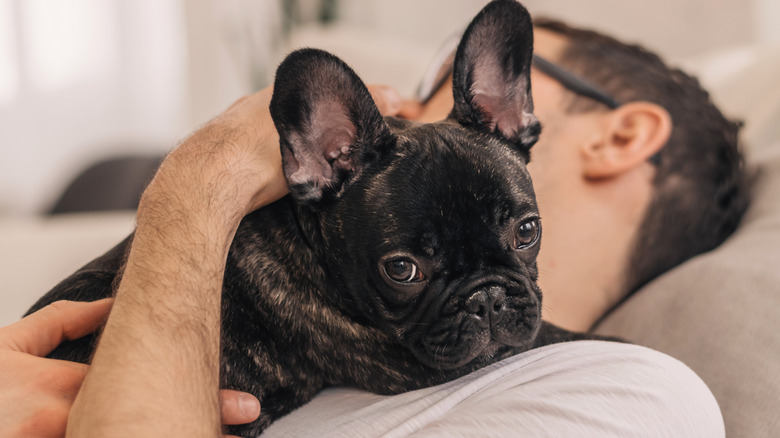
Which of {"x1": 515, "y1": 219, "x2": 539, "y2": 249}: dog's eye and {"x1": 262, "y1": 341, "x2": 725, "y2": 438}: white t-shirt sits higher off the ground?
{"x1": 515, "y1": 219, "x2": 539, "y2": 249}: dog's eye

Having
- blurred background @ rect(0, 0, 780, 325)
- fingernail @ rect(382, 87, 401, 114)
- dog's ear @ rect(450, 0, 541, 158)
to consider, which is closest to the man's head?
fingernail @ rect(382, 87, 401, 114)

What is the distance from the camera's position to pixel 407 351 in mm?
1043

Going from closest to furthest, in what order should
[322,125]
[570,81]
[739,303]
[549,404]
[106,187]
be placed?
[549,404] < [322,125] < [739,303] < [570,81] < [106,187]

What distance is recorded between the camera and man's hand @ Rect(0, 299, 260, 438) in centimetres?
84

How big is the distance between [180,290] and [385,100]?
0.57 metres

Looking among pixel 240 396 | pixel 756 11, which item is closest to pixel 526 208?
pixel 240 396

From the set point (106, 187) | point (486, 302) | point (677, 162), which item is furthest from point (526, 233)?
point (106, 187)

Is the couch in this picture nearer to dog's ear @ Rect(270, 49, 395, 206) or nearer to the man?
the man

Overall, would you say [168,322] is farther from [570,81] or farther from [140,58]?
[140,58]

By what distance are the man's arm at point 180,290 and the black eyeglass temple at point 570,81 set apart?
0.79 metres

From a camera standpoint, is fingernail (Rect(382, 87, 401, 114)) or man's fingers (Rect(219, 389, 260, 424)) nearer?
man's fingers (Rect(219, 389, 260, 424))

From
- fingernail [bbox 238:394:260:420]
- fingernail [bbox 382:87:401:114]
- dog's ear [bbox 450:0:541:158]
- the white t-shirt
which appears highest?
dog's ear [bbox 450:0:541:158]

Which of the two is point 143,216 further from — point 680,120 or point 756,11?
point 756,11

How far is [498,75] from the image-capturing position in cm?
107
